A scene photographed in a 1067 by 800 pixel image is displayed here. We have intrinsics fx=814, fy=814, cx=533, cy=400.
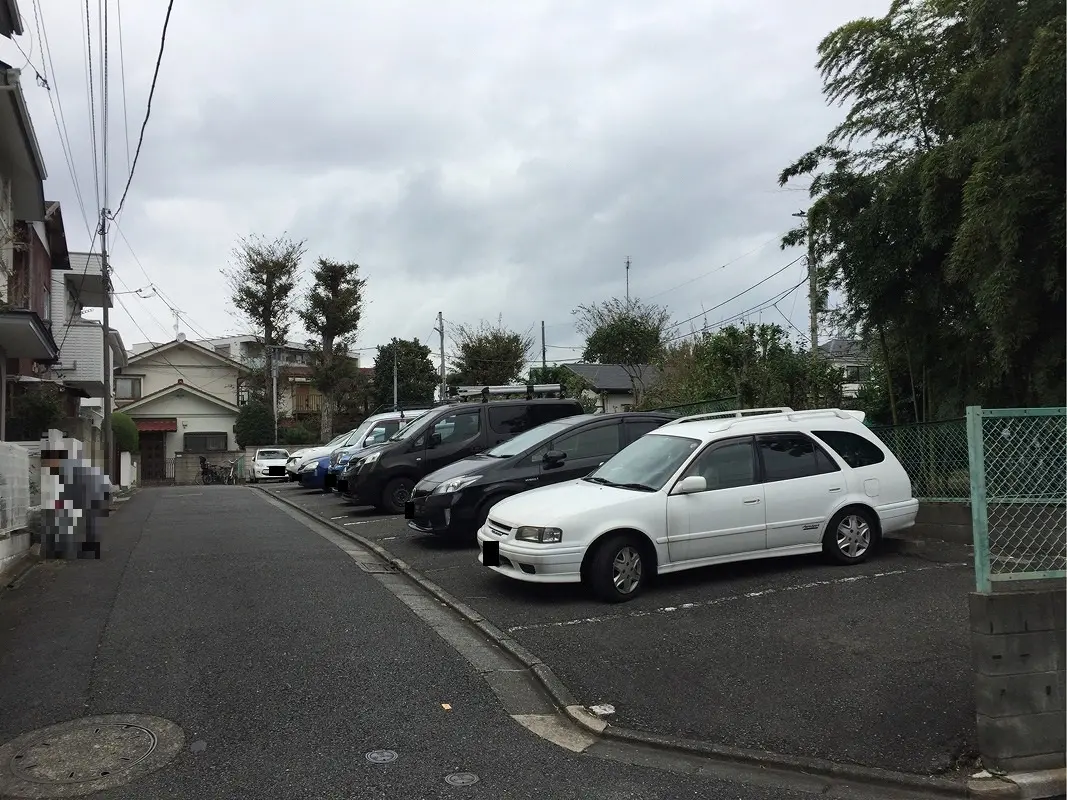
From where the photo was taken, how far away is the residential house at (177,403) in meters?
39.7

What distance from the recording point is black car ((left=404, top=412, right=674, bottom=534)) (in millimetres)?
9305

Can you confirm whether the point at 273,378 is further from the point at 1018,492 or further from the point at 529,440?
the point at 1018,492

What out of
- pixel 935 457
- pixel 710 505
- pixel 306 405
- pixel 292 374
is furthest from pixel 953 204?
pixel 306 405

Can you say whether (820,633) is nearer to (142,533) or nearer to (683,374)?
(142,533)

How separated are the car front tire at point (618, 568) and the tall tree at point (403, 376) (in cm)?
3682

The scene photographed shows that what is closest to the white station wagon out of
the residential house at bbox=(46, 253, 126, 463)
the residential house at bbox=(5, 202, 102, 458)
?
the residential house at bbox=(5, 202, 102, 458)

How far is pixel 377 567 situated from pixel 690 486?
Result: 3.83 metres

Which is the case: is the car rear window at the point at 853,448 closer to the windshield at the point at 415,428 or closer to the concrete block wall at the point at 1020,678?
the concrete block wall at the point at 1020,678

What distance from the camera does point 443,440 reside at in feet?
40.9

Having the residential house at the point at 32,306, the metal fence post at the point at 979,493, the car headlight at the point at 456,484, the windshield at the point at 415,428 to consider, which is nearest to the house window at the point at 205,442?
the residential house at the point at 32,306

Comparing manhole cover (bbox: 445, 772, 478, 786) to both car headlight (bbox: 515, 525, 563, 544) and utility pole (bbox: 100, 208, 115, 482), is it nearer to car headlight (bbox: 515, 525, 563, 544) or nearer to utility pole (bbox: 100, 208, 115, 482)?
car headlight (bbox: 515, 525, 563, 544)

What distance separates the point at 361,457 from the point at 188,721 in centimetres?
975

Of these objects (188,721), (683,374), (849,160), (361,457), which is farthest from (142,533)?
(683,374)

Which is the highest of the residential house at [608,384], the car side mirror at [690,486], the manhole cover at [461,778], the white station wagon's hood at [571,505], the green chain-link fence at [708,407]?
the residential house at [608,384]
